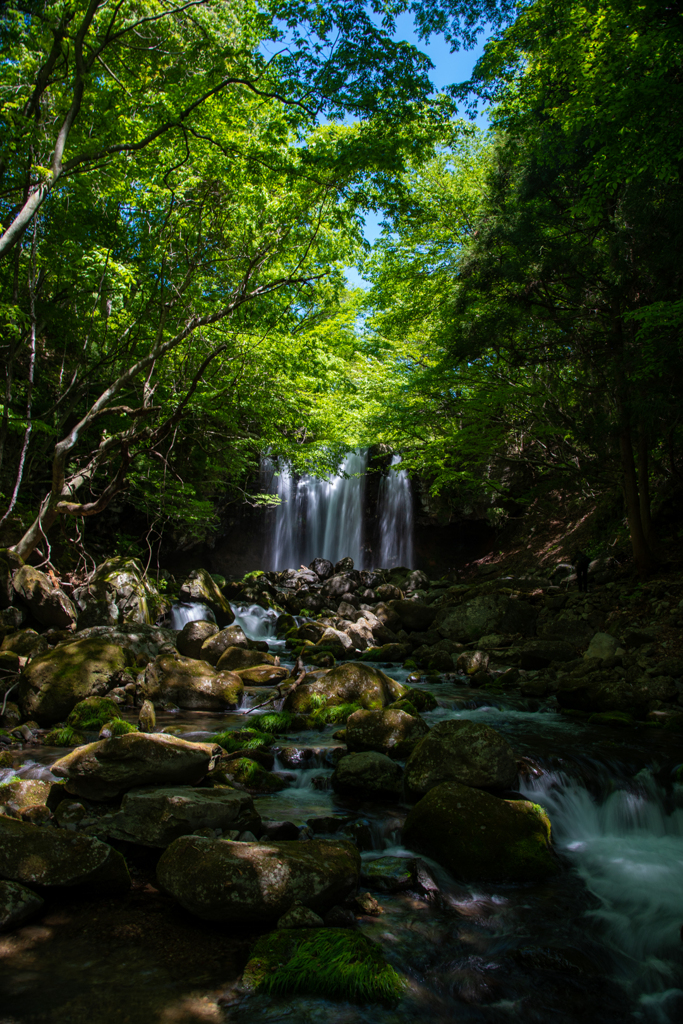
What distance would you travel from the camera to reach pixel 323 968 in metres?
2.66

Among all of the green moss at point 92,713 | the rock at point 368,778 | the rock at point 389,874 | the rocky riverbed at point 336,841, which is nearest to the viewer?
the rocky riverbed at point 336,841

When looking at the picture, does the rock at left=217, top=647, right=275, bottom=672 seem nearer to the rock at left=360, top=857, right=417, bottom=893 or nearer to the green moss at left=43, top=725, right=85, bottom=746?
the green moss at left=43, top=725, right=85, bottom=746

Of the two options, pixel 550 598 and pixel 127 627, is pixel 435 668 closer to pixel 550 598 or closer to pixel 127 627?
pixel 550 598

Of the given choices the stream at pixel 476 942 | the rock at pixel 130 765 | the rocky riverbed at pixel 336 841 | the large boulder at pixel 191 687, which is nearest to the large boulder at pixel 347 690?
the rocky riverbed at pixel 336 841

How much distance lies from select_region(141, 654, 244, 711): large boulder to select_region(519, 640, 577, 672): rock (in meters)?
4.96

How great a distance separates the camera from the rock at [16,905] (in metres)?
2.91

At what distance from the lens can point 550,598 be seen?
1233cm

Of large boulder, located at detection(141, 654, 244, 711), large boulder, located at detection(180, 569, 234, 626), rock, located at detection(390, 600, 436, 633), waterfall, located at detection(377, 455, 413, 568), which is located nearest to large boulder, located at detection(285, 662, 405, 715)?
large boulder, located at detection(141, 654, 244, 711)

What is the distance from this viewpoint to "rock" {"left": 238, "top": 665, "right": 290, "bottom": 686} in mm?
8797

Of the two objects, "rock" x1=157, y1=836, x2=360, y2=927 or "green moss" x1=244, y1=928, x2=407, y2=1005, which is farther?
"rock" x1=157, y1=836, x2=360, y2=927

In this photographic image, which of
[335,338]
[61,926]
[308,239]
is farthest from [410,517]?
[61,926]

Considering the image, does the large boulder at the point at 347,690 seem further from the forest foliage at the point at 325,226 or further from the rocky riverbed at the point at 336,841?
the forest foliage at the point at 325,226

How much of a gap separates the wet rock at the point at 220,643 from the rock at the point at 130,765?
4997mm

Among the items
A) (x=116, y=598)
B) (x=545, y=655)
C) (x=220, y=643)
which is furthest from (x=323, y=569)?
(x=545, y=655)
